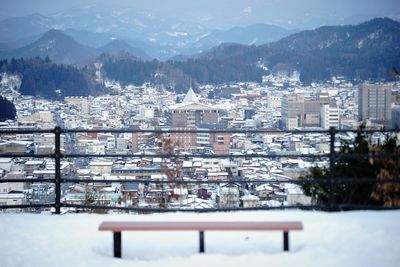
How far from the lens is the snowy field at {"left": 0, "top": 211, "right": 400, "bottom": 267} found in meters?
5.13

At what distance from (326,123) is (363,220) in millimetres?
28225

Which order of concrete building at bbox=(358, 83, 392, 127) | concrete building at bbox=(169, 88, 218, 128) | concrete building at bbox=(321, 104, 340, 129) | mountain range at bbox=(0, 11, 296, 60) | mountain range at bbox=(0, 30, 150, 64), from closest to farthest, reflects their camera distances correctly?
concrete building at bbox=(358, 83, 392, 127) < concrete building at bbox=(321, 104, 340, 129) < concrete building at bbox=(169, 88, 218, 128) < mountain range at bbox=(0, 30, 150, 64) < mountain range at bbox=(0, 11, 296, 60)

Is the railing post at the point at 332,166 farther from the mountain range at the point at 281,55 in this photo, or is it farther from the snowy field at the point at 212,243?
the mountain range at the point at 281,55

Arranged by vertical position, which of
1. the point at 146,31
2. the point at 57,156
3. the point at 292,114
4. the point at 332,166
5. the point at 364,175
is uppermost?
the point at 146,31

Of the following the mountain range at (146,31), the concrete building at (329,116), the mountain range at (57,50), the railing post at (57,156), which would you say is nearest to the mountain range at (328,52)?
the mountain range at (146,31)

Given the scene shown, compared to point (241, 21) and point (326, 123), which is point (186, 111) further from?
point (241, 21)

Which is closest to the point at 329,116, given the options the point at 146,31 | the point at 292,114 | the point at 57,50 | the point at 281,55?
the point at 292,114

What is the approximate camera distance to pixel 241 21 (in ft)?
397

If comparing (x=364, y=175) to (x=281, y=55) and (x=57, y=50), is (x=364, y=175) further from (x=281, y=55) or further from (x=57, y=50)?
(x=57, y=50)

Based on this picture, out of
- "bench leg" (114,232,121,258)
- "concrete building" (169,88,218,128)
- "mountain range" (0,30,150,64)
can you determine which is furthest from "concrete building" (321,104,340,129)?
"mountain range" (0,30,150,64)

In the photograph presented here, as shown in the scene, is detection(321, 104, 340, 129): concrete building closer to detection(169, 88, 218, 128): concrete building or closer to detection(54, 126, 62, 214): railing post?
detection(169, 88, 218, 128): concrete building

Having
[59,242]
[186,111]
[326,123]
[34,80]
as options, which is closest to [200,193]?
[59,242]

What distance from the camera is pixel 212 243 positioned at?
18.7 feet

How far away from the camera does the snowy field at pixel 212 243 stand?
5.13m
